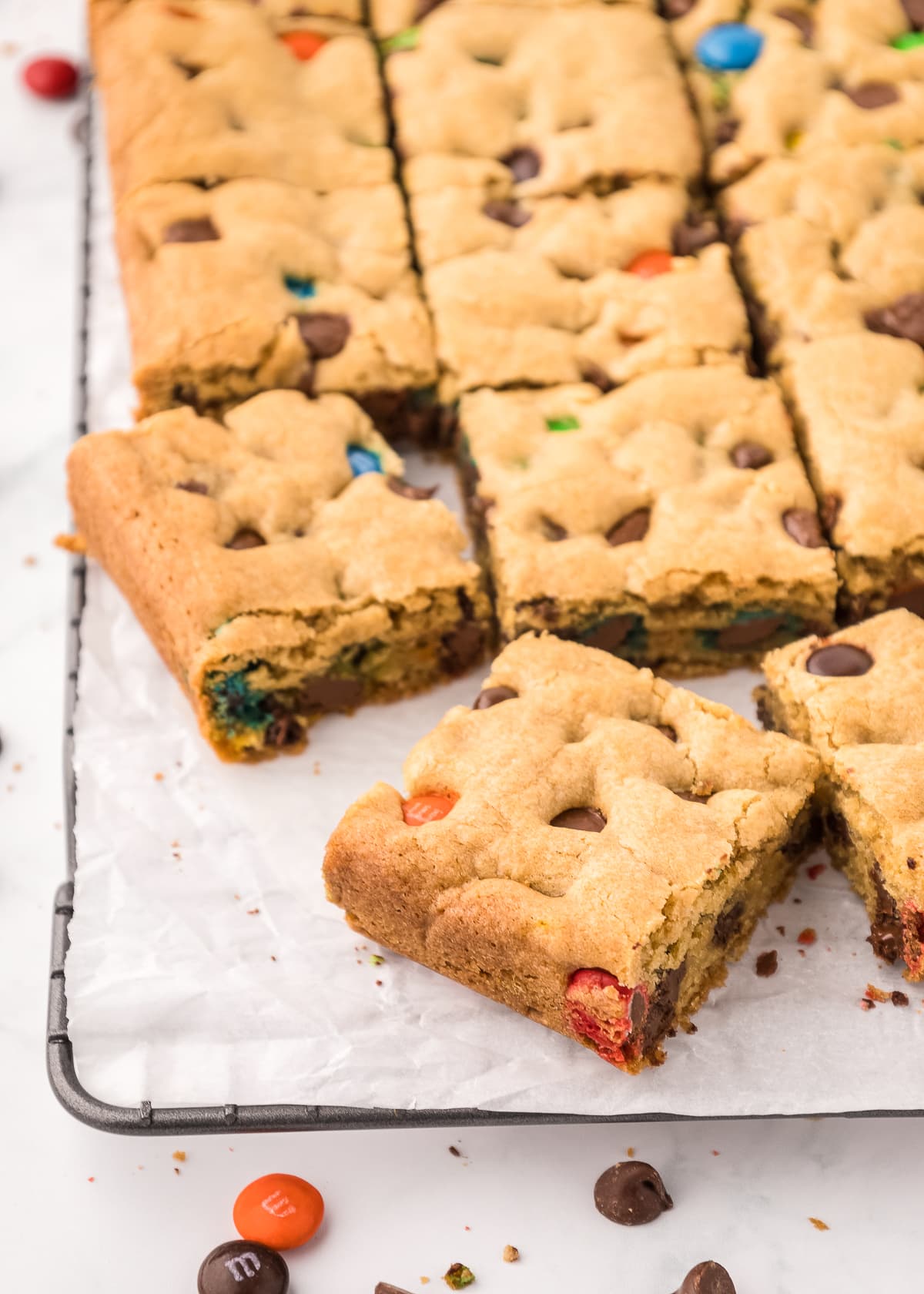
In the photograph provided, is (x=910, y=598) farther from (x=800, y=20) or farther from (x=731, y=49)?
(x=800, y=20)

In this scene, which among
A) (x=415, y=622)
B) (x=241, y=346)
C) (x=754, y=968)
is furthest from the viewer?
(x=241, y=346)

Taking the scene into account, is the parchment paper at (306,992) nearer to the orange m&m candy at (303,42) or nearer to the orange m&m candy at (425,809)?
the orange m&m candy at (425,809)

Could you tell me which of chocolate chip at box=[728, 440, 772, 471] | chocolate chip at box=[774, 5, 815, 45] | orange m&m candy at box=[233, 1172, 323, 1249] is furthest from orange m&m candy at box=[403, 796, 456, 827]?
chocolate chip at box=[774, 5, 815, 45]

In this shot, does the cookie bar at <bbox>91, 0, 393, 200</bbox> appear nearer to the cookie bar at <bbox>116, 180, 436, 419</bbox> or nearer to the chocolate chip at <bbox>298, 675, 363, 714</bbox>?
the cookie bar at <bbox>116, 180, 436, 419</bbox>

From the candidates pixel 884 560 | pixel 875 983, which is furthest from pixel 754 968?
pixel 884 560

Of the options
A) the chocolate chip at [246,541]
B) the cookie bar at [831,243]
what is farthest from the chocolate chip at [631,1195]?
the cookie bar at [831,243]

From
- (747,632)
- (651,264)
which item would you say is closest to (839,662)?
(747,632)

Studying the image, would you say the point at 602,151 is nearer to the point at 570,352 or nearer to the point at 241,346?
the point at 570,352
